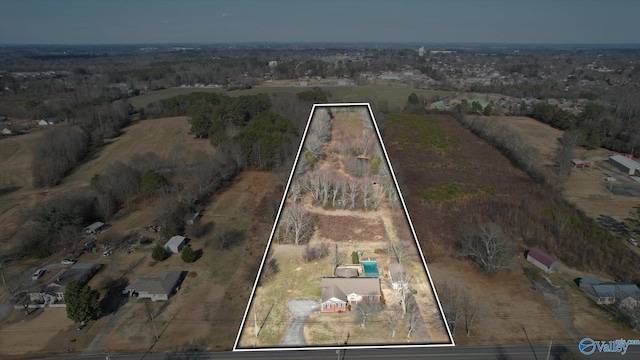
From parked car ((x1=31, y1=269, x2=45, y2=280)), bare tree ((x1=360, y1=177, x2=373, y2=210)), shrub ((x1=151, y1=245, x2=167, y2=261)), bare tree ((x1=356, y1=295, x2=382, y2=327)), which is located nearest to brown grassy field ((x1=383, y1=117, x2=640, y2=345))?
bare tree ((x1=360, y1=177, x2=373, y2=210))

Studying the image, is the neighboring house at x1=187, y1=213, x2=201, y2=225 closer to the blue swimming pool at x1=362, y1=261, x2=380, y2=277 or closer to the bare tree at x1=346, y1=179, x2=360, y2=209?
the bare tree at x1=346, y1=179, x2=360, y2=209

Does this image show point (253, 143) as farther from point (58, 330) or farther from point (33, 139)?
point (33, 139)

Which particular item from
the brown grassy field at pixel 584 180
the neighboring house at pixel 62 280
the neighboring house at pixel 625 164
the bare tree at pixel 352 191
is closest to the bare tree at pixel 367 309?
the bare tree at pixel 352 191

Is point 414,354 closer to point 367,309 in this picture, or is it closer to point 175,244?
point 367,309

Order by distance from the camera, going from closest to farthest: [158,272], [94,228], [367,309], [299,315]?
[299,315] → [367,309] → [158,272] → [94,228]

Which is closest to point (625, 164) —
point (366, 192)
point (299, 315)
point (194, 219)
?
point (366, 192)

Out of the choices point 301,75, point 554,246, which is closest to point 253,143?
point 554,246

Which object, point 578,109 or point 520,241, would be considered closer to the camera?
point 520,241
